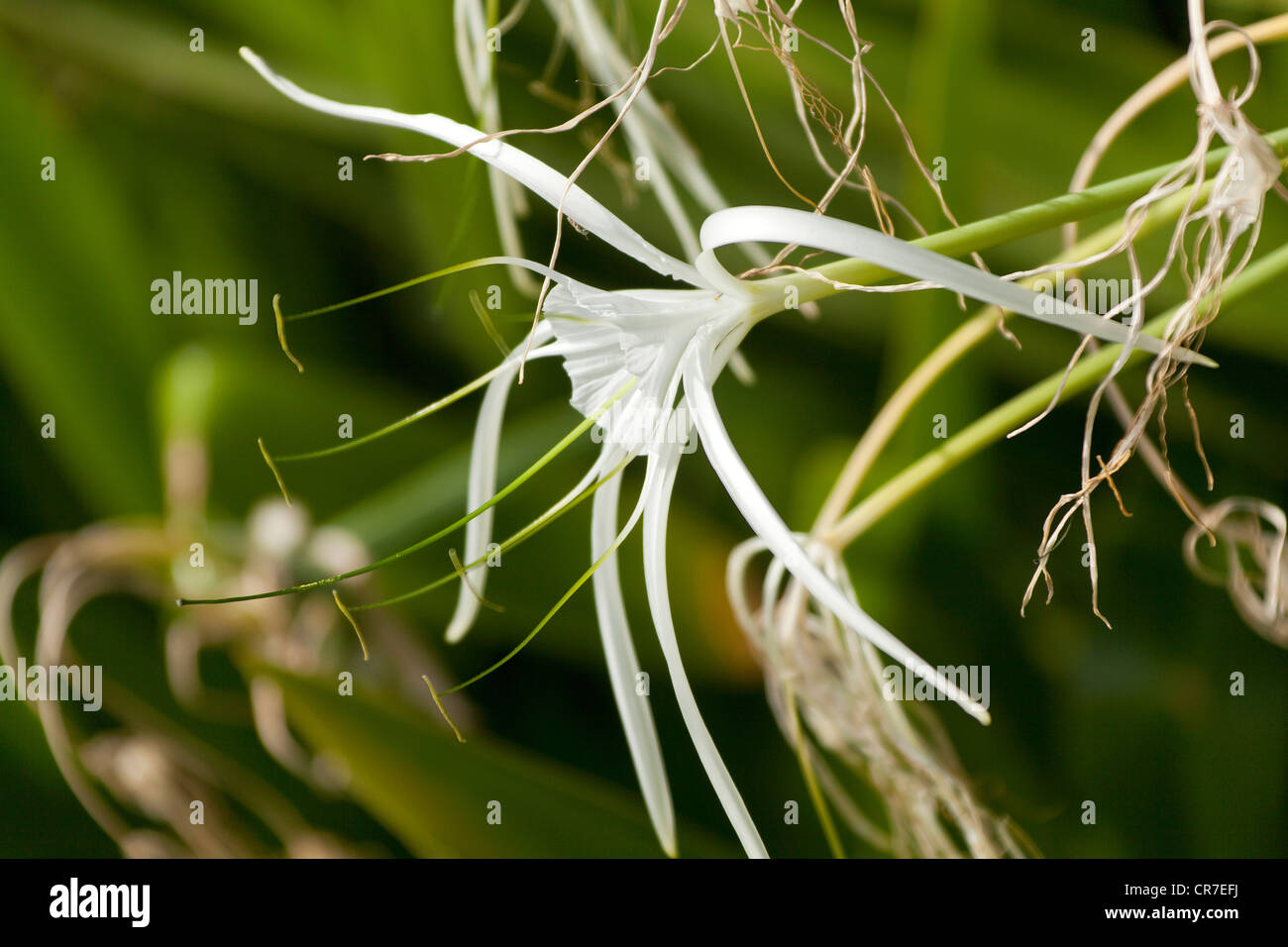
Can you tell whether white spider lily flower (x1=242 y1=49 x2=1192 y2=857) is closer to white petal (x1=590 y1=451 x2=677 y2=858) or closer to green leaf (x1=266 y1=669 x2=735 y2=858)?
white petal (x1=590 y1=451 x2=677 y2=858)

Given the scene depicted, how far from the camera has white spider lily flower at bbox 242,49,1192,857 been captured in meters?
0.18

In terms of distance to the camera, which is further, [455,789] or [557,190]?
[455,789]

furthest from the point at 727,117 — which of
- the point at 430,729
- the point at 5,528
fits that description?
the point at 5,528

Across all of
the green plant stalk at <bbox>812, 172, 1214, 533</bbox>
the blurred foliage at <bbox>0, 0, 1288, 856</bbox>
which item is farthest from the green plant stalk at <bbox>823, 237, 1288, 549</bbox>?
the blurred foliage at <bbox>0, 0, 1288, 856</bbox>

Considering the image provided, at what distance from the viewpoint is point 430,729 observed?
1.39 feet

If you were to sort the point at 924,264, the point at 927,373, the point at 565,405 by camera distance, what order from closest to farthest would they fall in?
the point at 924,264
the point at 927,373
the point at 565,405

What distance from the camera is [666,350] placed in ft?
0.75

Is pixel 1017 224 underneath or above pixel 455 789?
above

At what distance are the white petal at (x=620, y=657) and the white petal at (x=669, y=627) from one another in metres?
0.02

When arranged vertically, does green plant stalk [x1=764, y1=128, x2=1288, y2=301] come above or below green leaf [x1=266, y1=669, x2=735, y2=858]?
above

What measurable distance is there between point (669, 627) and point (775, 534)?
0.04 metres

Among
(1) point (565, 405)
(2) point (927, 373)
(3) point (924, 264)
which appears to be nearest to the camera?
(3) point (924, 264)

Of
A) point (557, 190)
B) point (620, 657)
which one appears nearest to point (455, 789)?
point (620, 657)

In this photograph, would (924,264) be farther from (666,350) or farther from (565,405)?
(565,405)
